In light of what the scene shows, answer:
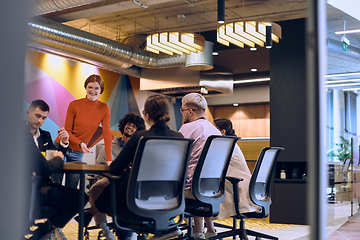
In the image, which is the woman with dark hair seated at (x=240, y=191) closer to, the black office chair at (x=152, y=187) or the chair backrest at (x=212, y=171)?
the chair backrest at (x=212, y=171)

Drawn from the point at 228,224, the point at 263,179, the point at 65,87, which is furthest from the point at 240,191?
the point at 65,87

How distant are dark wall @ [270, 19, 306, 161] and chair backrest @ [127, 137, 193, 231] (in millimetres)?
3780

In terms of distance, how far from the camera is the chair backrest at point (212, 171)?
102 inches

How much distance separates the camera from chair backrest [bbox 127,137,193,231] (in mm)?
2021

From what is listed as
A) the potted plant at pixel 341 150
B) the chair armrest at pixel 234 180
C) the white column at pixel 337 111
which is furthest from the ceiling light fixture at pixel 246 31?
the white column at pixel 337 111

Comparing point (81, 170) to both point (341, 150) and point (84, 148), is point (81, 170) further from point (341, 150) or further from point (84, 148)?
point (341, 150)

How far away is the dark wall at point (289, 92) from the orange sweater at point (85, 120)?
332 centimetres

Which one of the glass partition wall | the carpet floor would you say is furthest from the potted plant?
the carpet floor

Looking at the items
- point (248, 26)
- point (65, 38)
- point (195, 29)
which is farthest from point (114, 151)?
point (195, 29)

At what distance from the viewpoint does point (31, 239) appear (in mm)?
2016

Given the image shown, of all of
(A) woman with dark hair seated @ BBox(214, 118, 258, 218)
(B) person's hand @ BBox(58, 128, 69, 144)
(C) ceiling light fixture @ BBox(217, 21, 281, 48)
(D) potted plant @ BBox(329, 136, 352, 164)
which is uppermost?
(C) ceiling light fixture @ BBox(217, 21, 281, 48)

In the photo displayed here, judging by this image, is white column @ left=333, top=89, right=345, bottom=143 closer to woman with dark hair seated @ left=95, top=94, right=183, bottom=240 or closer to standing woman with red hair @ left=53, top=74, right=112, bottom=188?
woman with dark hair seated @ left=95, top=94, right=183, bottom=240

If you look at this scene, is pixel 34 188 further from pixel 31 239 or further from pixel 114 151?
pixel 114 151

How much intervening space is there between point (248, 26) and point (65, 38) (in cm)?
276
